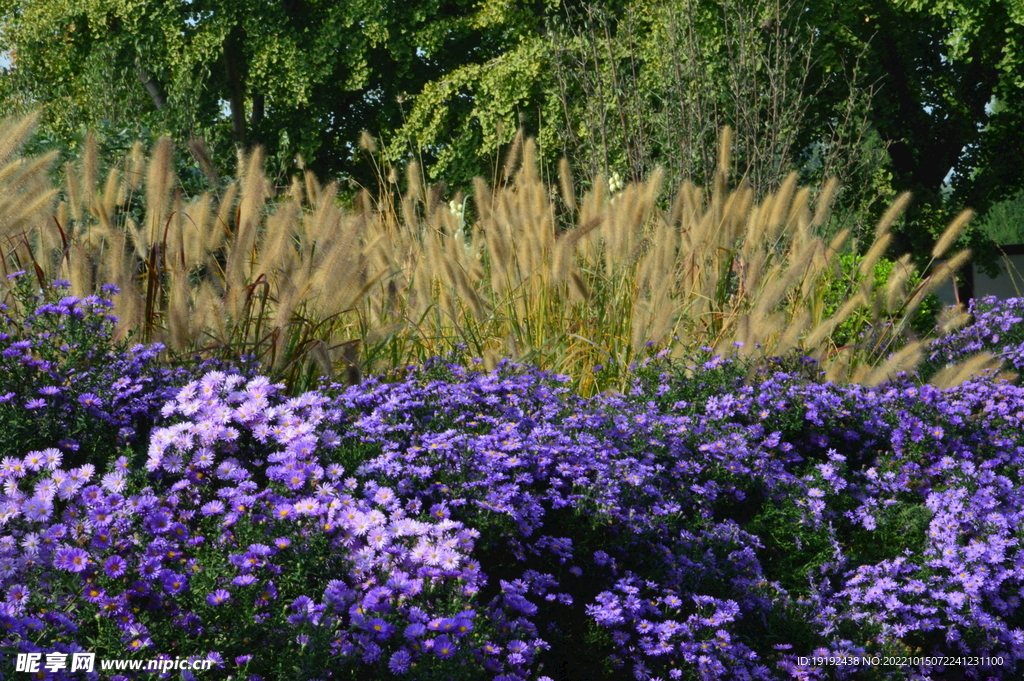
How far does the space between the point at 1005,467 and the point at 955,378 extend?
61 centimetres

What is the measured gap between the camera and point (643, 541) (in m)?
2.42

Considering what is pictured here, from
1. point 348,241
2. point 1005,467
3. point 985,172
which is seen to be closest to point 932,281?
point 1005,467

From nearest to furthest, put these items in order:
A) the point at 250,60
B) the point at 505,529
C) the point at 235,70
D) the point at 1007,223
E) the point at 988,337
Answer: the point at 505,529, the point at 988,337, the point at 250,60, the point at 235,70, the point at 1007,223

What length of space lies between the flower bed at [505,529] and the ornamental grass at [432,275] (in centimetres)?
32

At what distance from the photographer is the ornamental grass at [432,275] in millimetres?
3037

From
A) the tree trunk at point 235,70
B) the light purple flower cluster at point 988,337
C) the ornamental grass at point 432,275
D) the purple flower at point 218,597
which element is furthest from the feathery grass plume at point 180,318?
the tree trunk at point 235,70

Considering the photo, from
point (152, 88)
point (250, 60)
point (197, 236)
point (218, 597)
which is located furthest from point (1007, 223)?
point (218, 597)

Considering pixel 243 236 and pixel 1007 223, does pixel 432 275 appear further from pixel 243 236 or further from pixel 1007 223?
pixel 1007 223

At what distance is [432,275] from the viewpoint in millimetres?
4469

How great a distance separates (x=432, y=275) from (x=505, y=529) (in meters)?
2.48

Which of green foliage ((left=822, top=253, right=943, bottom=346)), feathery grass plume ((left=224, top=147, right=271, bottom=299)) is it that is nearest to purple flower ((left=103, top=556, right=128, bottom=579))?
feathery grass plume ((left=224, top=147, right=271, bottom=299))

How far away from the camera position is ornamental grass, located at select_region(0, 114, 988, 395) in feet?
9.96

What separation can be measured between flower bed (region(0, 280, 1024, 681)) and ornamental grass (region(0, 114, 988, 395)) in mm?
322

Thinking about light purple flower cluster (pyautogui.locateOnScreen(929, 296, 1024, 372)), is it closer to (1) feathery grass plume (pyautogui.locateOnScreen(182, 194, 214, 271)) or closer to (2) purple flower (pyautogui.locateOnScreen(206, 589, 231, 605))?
(1) feathery grass plume (pyautogui.locateOnScreen(182, 194, 214, 271))
